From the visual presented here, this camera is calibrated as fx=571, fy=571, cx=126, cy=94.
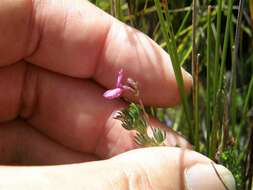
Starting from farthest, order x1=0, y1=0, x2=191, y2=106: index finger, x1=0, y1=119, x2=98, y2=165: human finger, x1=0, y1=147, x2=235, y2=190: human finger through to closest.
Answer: x1=0, y1=119, x2=98, y2=165: human finger
x1=0, y1=0, x2=191, y2=106: index finger
x1=0, y1=147, x2=235, y2=190: human finger

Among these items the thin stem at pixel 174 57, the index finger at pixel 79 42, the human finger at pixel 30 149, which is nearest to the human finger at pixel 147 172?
the thin stem at pixel 174 57

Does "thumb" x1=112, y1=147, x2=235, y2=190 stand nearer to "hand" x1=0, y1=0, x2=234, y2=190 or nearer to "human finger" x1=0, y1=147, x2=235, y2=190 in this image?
"human finger" x1=0, y1=147, x2=235, y2=190

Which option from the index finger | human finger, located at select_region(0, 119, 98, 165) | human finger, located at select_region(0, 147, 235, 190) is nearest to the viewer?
human finger, located at select_region(0, 147, 235, 190)

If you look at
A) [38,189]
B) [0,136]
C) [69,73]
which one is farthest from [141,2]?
[38,189]

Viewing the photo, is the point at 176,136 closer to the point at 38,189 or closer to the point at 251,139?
the point at 251,139

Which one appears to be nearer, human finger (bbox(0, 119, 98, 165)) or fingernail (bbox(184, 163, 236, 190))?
fingernail (bbox(184, 163, 236, 190))

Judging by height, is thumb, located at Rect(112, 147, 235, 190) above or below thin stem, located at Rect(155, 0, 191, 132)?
below

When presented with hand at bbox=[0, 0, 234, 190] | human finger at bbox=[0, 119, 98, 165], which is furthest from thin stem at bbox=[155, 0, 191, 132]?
human finger at bbox=[0, 119, 98, 165]

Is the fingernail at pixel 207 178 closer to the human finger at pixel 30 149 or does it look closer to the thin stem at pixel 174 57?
the thin stem at pixel 174 57
